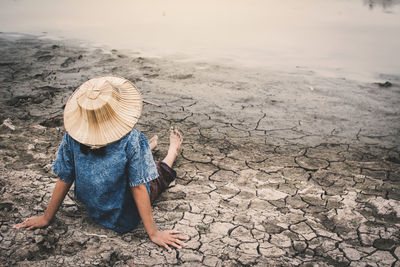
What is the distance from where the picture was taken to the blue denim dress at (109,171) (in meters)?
1.66

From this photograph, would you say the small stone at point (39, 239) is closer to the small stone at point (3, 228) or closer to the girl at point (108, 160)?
the girl at point (108, 160)

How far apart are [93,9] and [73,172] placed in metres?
10.6

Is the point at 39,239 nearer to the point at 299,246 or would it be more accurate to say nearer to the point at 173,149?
the point at 173,149

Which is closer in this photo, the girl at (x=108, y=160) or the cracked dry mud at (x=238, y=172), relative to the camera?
the girl at (x=108, y=160)

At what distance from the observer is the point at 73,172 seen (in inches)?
68.9

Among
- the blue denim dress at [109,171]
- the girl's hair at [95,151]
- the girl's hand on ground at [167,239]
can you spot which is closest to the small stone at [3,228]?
the blue denim dress at [109,171]

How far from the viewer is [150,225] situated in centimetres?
177

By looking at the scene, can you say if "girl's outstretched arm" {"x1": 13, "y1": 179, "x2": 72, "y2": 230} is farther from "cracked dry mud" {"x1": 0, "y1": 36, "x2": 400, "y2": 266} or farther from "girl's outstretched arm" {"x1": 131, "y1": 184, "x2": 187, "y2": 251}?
"girl's outstretched arm" {"x1": 131, "y1": 184, "x2": 187, "y2": 251}

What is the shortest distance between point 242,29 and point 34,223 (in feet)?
24.8

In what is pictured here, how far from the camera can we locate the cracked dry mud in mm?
1802

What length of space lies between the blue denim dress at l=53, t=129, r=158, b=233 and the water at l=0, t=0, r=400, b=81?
13.8 ft

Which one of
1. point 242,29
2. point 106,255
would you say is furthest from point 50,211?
point 242,29

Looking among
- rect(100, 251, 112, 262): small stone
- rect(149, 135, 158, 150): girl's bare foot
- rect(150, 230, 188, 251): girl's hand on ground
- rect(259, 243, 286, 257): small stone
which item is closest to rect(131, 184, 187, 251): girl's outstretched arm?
rect(150, 230, 188, 251): girl's hand on ground

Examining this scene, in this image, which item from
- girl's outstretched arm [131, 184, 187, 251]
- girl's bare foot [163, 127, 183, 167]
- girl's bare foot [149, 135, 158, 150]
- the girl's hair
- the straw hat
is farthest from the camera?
girl's bare foot [149, 135, 158, 150]
